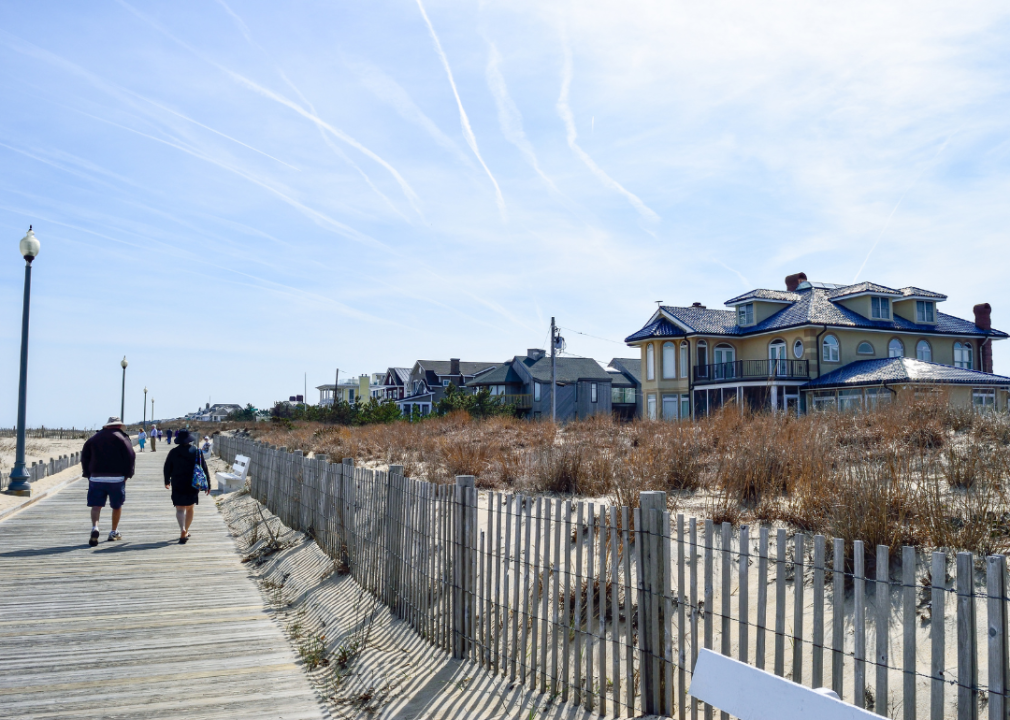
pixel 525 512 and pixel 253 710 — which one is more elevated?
pixel 525 512

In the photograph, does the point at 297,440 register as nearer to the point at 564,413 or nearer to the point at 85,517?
the point at 85,517

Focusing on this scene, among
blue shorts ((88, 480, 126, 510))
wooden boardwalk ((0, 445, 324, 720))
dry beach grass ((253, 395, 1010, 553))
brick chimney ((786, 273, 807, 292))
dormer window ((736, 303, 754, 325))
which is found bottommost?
wooden boardwalk ((0, 445, 324, 720))

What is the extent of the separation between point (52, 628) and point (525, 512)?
16.3 feet

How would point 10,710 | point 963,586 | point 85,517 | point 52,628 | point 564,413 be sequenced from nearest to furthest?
point 963,586 < point 10,710 < point 52,628 < point 85,517 < point 564,413

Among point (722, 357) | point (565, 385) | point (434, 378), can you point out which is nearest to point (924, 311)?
point (722, 357)

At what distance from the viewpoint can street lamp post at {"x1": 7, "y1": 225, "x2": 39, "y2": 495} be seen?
16.6 m

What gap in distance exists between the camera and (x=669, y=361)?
4003 cm

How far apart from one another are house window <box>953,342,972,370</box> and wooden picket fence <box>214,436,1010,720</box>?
37.3m

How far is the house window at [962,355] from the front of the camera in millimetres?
38469

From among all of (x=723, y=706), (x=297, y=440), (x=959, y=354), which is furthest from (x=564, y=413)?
(x=723, y=706)

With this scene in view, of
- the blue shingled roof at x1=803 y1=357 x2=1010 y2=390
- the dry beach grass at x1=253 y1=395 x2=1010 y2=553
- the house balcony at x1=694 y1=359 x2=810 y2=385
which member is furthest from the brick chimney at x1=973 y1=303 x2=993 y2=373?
the dry beach grass at x1=253 y1=395 x2=1010 y2=553

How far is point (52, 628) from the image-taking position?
6.91m

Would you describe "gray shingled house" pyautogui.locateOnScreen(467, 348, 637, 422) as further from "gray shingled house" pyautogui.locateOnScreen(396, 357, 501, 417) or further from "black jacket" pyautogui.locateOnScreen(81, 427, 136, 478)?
"black jacket" pyautogui.locateOnScreen(81, 427, 136, 478)

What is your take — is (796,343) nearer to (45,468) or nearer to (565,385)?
(565,385)
